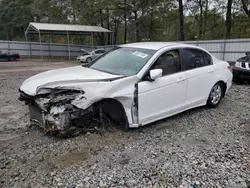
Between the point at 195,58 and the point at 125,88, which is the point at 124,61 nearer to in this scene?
the point at 125,88

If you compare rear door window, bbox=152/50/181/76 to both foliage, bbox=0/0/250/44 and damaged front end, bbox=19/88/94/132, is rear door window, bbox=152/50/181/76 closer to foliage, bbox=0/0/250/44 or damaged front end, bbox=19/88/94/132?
damaged front end, bbox=19/88/94/132

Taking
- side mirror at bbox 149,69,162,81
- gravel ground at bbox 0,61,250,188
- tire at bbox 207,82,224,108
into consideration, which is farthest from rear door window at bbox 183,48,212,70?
gravel ground at bbox 0,61,250,188

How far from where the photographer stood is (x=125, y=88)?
325 cm

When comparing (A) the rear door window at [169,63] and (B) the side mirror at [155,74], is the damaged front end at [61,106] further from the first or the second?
(A) the rear door window at [169,63]

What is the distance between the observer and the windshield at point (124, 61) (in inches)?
140

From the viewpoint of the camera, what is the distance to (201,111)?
4.61 m

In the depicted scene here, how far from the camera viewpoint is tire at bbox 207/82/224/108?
468 cm

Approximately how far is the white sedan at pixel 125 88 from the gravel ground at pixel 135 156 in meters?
0.28

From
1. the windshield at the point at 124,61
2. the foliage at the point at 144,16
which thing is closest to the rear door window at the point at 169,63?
the windshield at the point at 124,61

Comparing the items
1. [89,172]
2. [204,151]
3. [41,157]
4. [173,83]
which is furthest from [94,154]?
[173,83]

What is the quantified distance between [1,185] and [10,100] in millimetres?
3893

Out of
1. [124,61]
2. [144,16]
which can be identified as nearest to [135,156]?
[124,61]

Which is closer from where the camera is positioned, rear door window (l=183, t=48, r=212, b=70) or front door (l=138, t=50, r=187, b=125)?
front door (l=138, t=50, r=187, b=125)

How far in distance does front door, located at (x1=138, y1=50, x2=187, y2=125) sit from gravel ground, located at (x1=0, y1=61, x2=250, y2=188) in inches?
11.9
